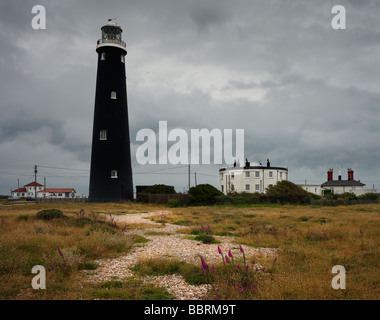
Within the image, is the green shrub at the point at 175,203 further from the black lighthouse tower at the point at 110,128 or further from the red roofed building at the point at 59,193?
the red roofed building at the point at 59,193

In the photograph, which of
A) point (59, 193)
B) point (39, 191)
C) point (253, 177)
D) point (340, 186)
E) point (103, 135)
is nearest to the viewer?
point (103, 135)

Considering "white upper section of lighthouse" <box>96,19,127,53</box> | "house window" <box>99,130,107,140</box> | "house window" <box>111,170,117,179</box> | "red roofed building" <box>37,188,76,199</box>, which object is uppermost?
"white upper section of lighthouse" <box>96,19,127,53</box>

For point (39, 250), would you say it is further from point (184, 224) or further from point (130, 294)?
point (184, 224)

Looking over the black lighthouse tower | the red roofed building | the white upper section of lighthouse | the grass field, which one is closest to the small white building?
the black lighthouse tower

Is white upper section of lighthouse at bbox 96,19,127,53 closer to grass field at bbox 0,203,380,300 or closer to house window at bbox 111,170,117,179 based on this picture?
house window at bbox 111,170,117,179

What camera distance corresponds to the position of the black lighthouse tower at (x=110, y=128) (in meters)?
36.7

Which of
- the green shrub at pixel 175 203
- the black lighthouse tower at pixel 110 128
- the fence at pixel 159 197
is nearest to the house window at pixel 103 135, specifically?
the black lighthouse tower at pixel 110 128

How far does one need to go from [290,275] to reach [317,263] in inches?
80.2

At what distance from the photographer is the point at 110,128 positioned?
1462 inches

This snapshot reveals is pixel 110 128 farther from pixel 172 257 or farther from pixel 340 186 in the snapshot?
pixel 340 186

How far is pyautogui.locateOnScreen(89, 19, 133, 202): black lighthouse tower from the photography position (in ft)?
120

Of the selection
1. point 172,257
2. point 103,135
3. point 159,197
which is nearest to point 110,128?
point 103,135

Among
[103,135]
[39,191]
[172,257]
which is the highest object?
[103,135]

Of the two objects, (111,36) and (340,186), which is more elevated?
(111,36)
